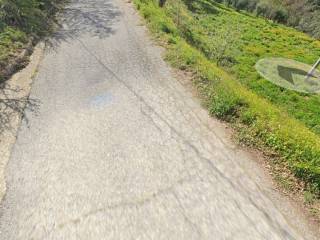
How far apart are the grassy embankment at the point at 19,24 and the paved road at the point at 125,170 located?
128 centimetres

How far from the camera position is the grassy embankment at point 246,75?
4832mm

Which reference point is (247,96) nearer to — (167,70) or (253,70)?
(167,70)

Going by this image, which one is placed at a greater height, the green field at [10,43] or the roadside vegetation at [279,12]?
the green field at [10,43]

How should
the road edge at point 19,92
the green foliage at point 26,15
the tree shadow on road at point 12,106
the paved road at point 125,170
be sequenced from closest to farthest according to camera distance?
the paved road at point 125,170, the road edge at point 19,92, the tree shadow on road at point 12,106, the green foliage at point 26,15

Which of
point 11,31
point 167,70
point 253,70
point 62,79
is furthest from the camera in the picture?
point 253,70

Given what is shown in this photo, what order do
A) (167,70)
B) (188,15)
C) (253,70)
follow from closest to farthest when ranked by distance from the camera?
(167,70), (253,70), (188,15)

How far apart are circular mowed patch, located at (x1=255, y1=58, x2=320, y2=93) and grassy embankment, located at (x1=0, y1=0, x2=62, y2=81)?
8211mm

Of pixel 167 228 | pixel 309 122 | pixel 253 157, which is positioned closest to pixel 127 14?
pixel 309 122

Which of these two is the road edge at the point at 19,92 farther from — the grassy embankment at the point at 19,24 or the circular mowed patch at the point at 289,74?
the circular mowed patch at the point at 289,74

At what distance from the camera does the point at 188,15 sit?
50.9ft

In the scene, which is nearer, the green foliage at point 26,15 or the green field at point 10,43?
the green field at point 10,43

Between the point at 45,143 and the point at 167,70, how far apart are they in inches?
148

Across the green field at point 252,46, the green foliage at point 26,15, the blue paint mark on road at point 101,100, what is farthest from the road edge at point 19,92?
the green field at point 252,46

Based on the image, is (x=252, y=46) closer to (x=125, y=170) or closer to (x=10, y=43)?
(x=10, y=43)
